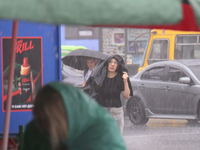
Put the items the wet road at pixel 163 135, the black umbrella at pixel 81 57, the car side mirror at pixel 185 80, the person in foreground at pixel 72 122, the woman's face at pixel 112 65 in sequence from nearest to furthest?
the person in foreground at pixel 72 122, the woman's face at pixel 112 65, the wet road at pixel 163 135, the black umbrella at pixel 81 57, the car side mirror at pixel 185 80

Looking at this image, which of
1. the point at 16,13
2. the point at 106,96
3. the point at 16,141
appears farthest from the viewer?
the point at 106,96

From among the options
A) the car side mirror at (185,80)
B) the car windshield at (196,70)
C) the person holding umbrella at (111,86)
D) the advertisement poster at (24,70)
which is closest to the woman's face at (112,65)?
the person holding umbrella at (111,86)

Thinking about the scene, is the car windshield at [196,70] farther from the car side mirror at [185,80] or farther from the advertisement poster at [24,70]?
the advertisement poster at [24,70]

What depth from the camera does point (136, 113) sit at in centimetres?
1014

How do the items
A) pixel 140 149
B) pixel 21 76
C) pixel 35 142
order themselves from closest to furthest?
1. pixel 35 142
2. pixel 21 76
3. pixel 140 149

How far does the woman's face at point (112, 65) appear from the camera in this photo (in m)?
5.78

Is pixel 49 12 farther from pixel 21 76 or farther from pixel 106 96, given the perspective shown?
pixel 106 96

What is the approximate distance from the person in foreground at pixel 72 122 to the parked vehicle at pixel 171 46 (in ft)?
34.8

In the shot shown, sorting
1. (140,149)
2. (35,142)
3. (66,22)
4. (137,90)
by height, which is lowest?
(140,149)

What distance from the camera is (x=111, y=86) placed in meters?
5.57

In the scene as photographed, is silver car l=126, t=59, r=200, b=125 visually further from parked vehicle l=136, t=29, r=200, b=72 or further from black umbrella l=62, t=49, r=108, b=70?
parked vehicle l=136, t=29, r=200, b=72

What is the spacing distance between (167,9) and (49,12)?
Answer: 0.48 metres

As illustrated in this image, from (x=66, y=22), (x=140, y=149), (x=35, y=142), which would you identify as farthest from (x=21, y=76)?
(x=140, y=149)

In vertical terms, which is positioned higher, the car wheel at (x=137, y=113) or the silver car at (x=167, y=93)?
the silver car at (x=167, y=93)
